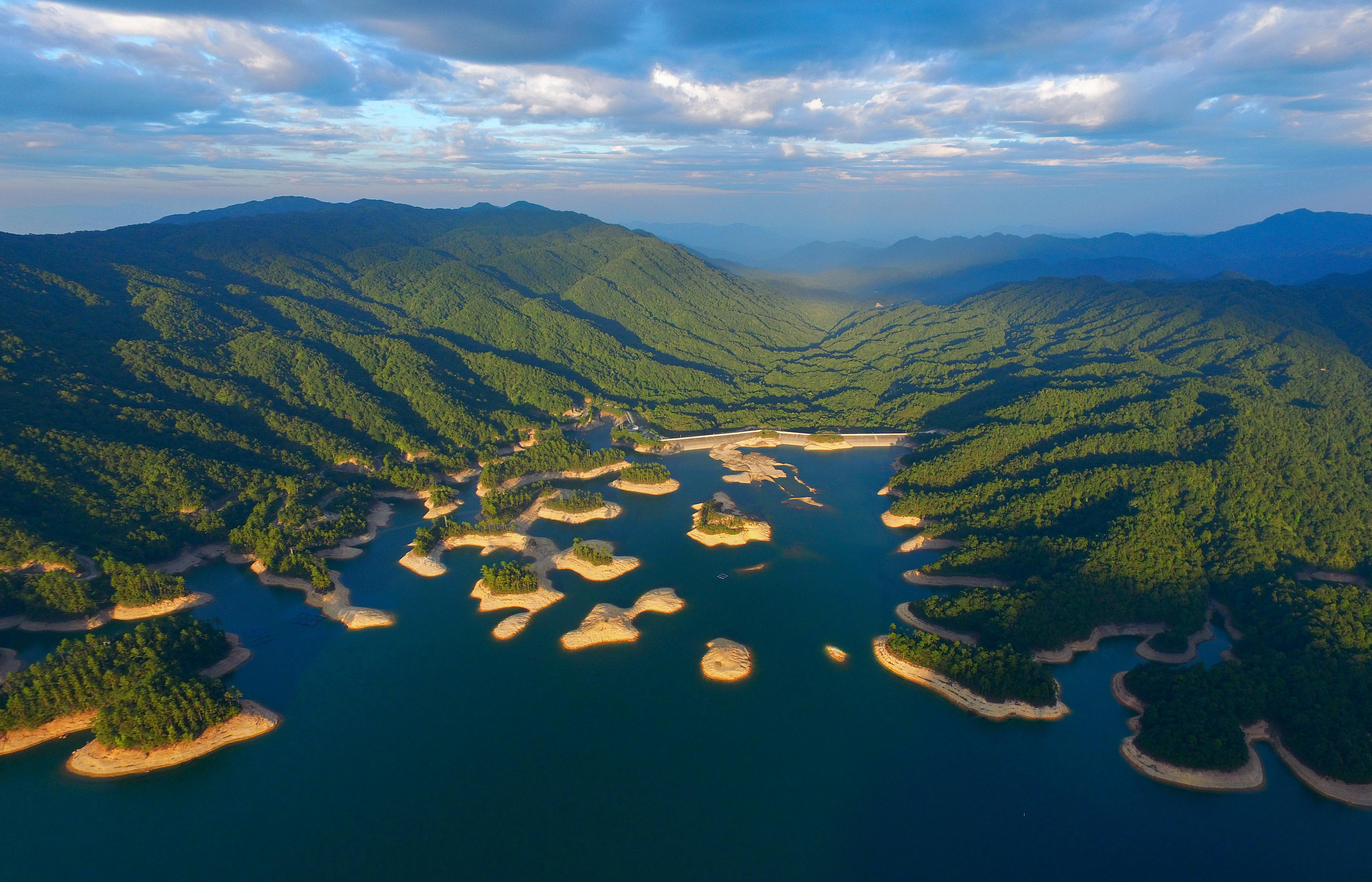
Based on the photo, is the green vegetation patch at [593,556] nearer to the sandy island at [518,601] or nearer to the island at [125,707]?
the sandy island at [518,601]

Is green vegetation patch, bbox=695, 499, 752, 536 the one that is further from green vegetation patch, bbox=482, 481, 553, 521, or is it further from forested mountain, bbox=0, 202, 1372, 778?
forested mountain, bbox=0, 202, 1372, 778

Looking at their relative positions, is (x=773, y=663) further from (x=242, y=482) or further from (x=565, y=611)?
(x=242, y=482)

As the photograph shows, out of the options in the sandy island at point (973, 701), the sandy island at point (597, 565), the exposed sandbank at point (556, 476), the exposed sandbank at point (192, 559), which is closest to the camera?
the sandy island at point (973, 701)

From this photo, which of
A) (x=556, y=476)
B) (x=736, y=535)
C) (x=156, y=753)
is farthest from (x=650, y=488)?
(x=156, y=753)

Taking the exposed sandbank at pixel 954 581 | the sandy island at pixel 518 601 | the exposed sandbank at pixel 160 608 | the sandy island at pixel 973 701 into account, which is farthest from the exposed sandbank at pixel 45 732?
the exposed sandbank at pixel 954 581

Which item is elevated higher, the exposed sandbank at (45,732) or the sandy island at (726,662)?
the exposed sandbank at (45,732)

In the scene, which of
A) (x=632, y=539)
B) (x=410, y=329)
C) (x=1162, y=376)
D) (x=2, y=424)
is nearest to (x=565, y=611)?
(x=632, y=539)
